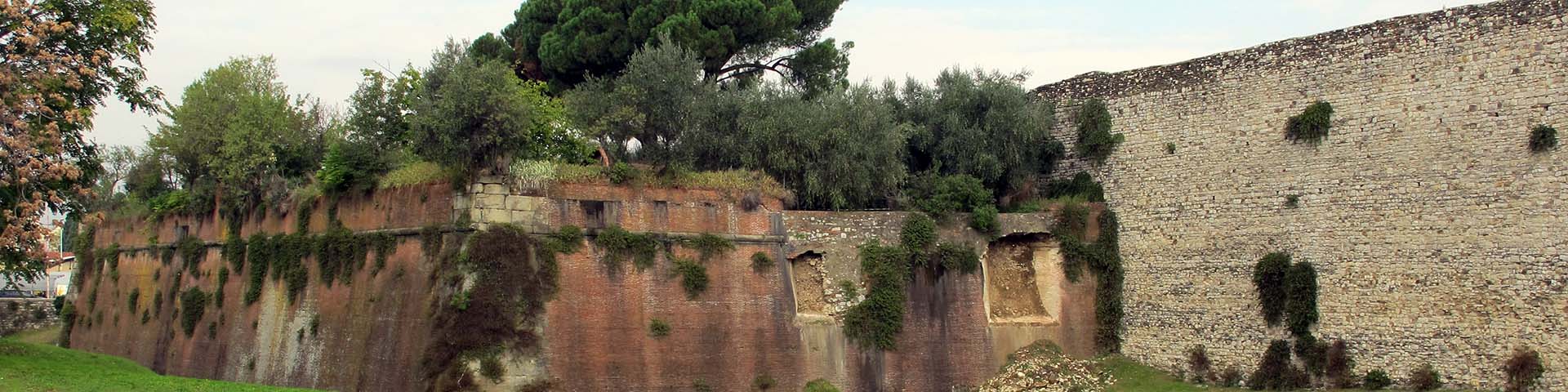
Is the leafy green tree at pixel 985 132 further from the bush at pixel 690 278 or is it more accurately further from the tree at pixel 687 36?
the bush at pixel 690 278

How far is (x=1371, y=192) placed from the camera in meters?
21.5

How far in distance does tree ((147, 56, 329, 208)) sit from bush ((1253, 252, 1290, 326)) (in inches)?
710

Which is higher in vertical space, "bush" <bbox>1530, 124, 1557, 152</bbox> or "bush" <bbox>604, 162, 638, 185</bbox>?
"bush" <bbox>604, 162, 638, 185</bbox>

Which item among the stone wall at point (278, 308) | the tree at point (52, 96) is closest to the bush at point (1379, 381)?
the stone wall at point (278, 308)

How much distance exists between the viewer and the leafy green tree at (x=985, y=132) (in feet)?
86.9

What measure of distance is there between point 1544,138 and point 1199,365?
677 cm

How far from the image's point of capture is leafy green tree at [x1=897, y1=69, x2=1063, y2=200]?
2648 centimetres

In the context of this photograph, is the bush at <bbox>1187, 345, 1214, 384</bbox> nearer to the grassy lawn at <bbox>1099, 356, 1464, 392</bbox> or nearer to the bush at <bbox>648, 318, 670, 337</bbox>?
the grassy lawn at <bbox>1099, 356, 1464, 392</bbox>

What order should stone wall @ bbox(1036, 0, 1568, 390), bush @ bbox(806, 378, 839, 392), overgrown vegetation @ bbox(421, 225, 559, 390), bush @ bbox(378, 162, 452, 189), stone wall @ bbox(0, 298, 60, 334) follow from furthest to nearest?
stone wall @ bbox(0, 298, 60, 334) < bush @ bbox(806, 378, 839, 392) < bush @ bbox(378, 162, 452, 189) < overgrown vegetation @ bbox(421, 225, 559, 390) < stone wall @ bbox(1036, 0, 1568, 390)

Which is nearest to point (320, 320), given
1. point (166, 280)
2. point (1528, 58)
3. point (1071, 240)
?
point (166, 280)

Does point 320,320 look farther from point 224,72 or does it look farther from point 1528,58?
point 1528,58

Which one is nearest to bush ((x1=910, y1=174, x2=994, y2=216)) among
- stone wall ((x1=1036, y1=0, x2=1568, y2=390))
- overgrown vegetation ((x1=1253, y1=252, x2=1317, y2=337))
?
stone wall ((x1=1036, y1=0, x2=1568, y2=390))

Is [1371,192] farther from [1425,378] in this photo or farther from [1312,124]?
[1425,378]

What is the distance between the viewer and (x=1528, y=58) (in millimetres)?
19844
